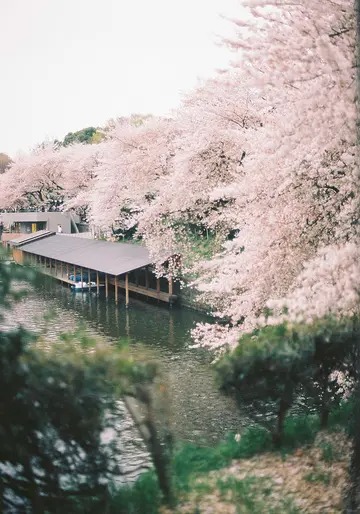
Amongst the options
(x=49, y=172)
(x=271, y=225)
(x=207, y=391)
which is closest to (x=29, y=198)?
(x=49, y=172)

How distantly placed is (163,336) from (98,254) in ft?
28.1

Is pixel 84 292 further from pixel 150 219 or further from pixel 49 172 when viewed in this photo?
pixel 49 172

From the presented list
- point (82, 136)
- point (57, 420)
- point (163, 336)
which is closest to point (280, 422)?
point (57, 420)

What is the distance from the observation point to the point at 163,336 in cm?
1497

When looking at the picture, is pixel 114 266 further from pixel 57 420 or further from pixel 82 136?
pixel 82 136

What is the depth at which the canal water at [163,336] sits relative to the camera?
4.11 m

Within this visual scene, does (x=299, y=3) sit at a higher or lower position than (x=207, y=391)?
higher

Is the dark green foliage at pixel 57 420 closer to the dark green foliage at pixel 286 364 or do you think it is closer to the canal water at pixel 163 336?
the canal water at pixel 163 336

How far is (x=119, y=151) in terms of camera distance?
23781 millimetres

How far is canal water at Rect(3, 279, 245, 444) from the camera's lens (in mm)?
4109

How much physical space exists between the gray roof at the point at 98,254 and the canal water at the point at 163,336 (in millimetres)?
1435

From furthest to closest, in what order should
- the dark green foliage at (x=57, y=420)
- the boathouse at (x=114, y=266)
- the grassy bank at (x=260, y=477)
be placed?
the boathouse at (x=114, y=266)
the grassy bank at (x=260, y=477)
the dark green foliage at (x=57, y=420)

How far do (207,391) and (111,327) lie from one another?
16.2 feet

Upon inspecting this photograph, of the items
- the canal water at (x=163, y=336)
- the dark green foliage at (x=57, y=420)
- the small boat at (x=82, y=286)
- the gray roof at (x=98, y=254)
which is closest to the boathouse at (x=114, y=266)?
the gray roof at (x=98, y=254)
